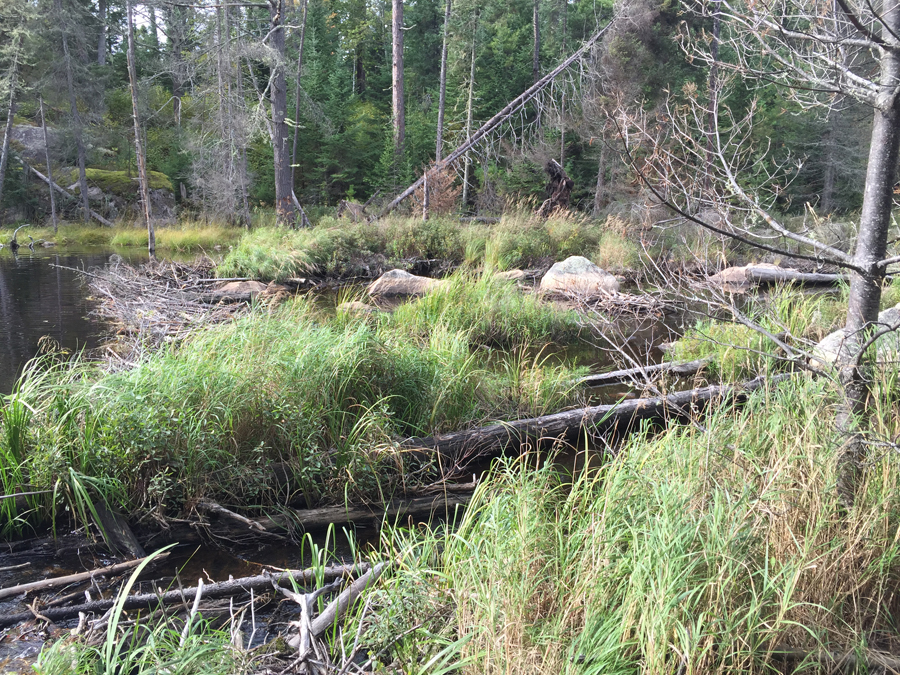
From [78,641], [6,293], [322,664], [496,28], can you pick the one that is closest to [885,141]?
[322,664]

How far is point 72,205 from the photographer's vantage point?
25969 mm

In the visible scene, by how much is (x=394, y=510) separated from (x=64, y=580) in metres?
1.76

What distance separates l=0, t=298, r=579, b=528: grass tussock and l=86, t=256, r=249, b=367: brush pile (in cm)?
103

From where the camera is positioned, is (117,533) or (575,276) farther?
→ (575,276)

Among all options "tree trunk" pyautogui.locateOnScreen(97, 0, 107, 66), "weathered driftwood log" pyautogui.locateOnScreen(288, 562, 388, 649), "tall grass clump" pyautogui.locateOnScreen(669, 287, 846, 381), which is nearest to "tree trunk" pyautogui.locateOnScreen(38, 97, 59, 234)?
"tree trunk" pyautogui.locateOnScreen(97, 0, 107, 66)

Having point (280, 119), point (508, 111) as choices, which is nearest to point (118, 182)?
point (280, 119)

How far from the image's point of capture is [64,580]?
2.98m

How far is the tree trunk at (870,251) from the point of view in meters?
2.42

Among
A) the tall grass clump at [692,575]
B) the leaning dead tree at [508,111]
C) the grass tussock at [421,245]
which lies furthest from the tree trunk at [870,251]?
the leaning dead tree at [508,111]

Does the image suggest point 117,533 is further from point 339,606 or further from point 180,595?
point 339,606

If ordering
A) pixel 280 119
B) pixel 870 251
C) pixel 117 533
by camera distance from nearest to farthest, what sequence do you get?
pixel 870 251 → pixel 117 533 → pixel 280 119

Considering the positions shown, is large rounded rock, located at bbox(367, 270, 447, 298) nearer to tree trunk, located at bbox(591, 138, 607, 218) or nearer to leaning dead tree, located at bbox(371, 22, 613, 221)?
leaning dead tree, located at bbox(371, 22, 613, 221)

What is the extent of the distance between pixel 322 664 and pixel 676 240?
589 inches

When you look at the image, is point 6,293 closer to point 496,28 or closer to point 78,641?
point 78,641
